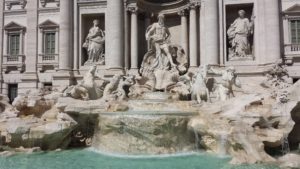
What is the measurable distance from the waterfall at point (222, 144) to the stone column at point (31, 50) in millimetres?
15187

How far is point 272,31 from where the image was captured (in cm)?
1956

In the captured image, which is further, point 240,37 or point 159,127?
point 240,37

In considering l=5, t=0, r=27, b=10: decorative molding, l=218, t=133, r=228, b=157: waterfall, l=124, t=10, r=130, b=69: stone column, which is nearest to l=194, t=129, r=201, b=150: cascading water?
l=218, t=133, r=228, b=157: waterfall

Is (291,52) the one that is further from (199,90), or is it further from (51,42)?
(51,42)

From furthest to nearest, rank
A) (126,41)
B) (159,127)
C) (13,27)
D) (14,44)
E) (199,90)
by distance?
(14,44) → (13,27) → (126,41) → (199,90) → (159,127)

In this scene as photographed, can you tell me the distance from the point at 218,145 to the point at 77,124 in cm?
642

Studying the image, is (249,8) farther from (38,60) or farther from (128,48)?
(38,60)

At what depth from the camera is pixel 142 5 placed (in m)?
22.7

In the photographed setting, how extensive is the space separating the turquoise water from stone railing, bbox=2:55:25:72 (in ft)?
40.4

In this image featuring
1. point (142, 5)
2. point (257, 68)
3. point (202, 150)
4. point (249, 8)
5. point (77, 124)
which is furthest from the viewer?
point (142, 5)

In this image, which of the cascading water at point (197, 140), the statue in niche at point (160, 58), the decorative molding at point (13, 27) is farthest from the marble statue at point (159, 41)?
the decorative molding at point (13, 27)

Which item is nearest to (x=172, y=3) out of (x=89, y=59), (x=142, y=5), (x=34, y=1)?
(x=142, y=5)

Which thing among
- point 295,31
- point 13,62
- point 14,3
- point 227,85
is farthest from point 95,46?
point 295,31

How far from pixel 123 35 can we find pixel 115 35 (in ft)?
2.03
